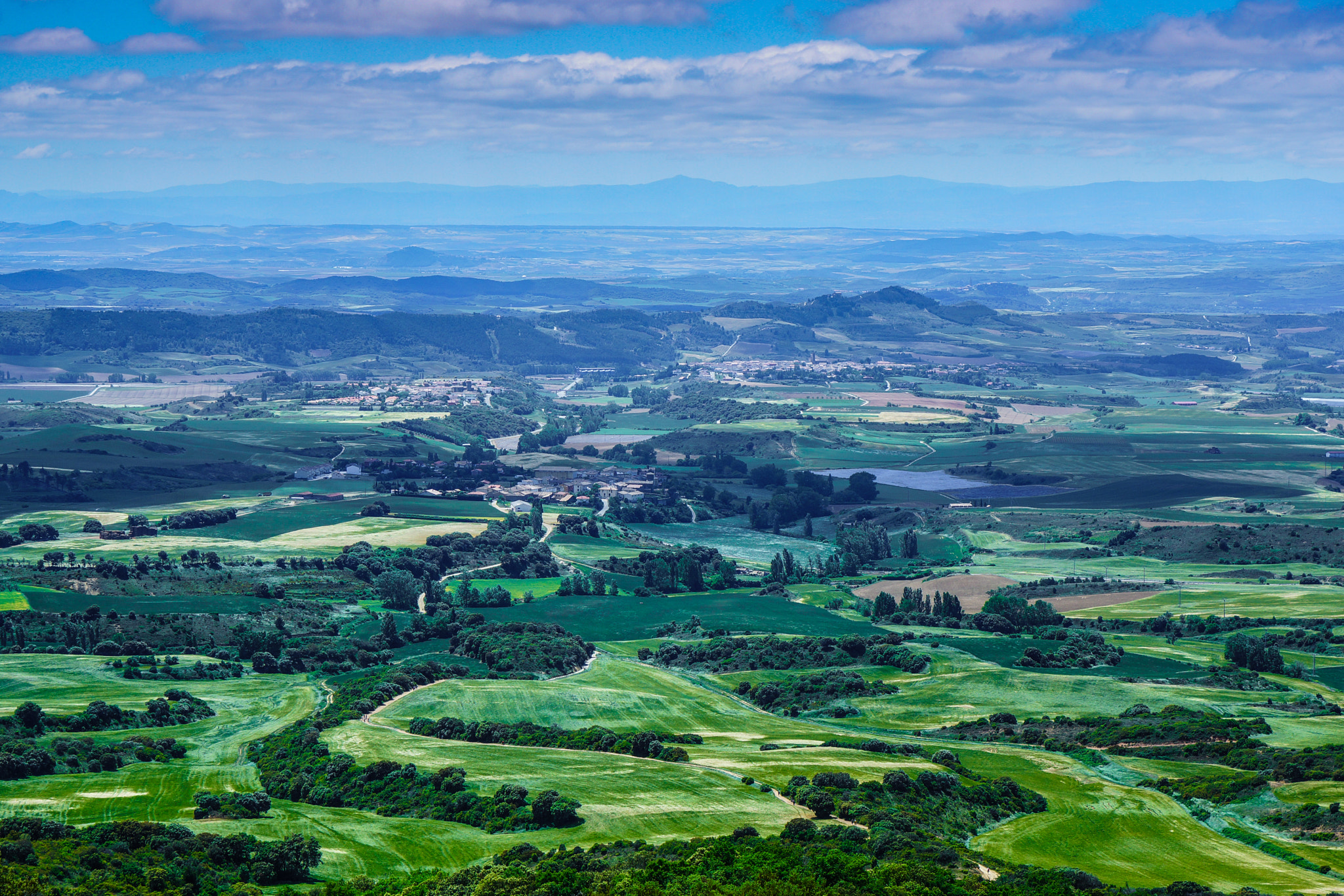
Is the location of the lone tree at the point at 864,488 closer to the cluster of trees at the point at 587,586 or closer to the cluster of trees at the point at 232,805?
the cluster of trees at the point at 587,586

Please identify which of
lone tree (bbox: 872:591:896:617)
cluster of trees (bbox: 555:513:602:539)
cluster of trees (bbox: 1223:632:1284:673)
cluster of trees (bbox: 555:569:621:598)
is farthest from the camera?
cluster of trees (bbox: 555:513:602:539)

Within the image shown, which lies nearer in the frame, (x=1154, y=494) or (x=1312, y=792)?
(x=1312, y=792)

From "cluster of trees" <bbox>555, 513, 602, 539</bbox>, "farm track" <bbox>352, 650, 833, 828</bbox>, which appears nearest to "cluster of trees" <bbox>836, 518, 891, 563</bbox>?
"cluster of trees" <bbox>555, 513, 602, 539</bbox>

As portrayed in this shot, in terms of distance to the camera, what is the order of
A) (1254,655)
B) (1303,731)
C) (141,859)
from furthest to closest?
(1254,655) → (1303,731) → (141,859)

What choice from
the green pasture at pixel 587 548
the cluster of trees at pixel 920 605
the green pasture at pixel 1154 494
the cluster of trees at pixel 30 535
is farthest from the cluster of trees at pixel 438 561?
the green pasture at pixel 1154 494

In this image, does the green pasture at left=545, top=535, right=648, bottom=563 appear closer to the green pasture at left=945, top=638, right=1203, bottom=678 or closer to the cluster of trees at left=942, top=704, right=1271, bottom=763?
the green pasture at left=945, top=638, right=1203, bottom=678

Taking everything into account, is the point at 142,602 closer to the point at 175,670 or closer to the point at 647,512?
the point at 175,670

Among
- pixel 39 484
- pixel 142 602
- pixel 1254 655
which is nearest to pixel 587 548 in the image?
pixel 142 602
